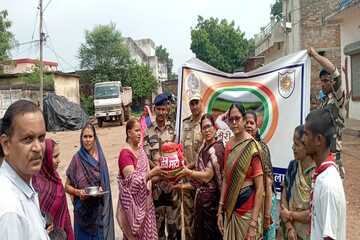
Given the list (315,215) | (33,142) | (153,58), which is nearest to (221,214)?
(315,215)

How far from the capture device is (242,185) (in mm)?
2961

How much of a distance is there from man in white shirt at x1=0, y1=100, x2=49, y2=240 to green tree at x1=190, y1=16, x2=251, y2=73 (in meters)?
41.1

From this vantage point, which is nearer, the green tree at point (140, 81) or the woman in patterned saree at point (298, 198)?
the woman in patterned saree at point (298, 198)

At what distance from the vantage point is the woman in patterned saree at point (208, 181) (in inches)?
133

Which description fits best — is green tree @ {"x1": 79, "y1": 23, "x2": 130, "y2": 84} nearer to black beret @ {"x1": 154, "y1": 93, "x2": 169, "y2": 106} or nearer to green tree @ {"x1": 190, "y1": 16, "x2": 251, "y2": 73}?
green tree @ {"x1": 190, "y1": 16, "x2": 251, "y2": 73}

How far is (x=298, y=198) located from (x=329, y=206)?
880 millimetres

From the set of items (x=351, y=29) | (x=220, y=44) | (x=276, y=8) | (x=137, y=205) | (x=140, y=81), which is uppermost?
(x=276, y=8)

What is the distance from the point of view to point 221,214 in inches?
127

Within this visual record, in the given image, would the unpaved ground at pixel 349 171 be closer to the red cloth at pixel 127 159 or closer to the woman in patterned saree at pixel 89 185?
the woman in patterned saree at pixel 89 185

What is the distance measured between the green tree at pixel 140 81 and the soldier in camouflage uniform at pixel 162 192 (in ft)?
96.5

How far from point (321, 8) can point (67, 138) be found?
48.3 ft

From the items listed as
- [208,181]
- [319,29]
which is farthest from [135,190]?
[319,29]

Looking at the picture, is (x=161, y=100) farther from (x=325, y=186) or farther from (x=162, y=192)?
(x=325, y=186)

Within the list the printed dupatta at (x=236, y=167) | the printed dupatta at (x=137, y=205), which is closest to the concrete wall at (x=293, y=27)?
the printed dupatta at (x=137, y=205)
